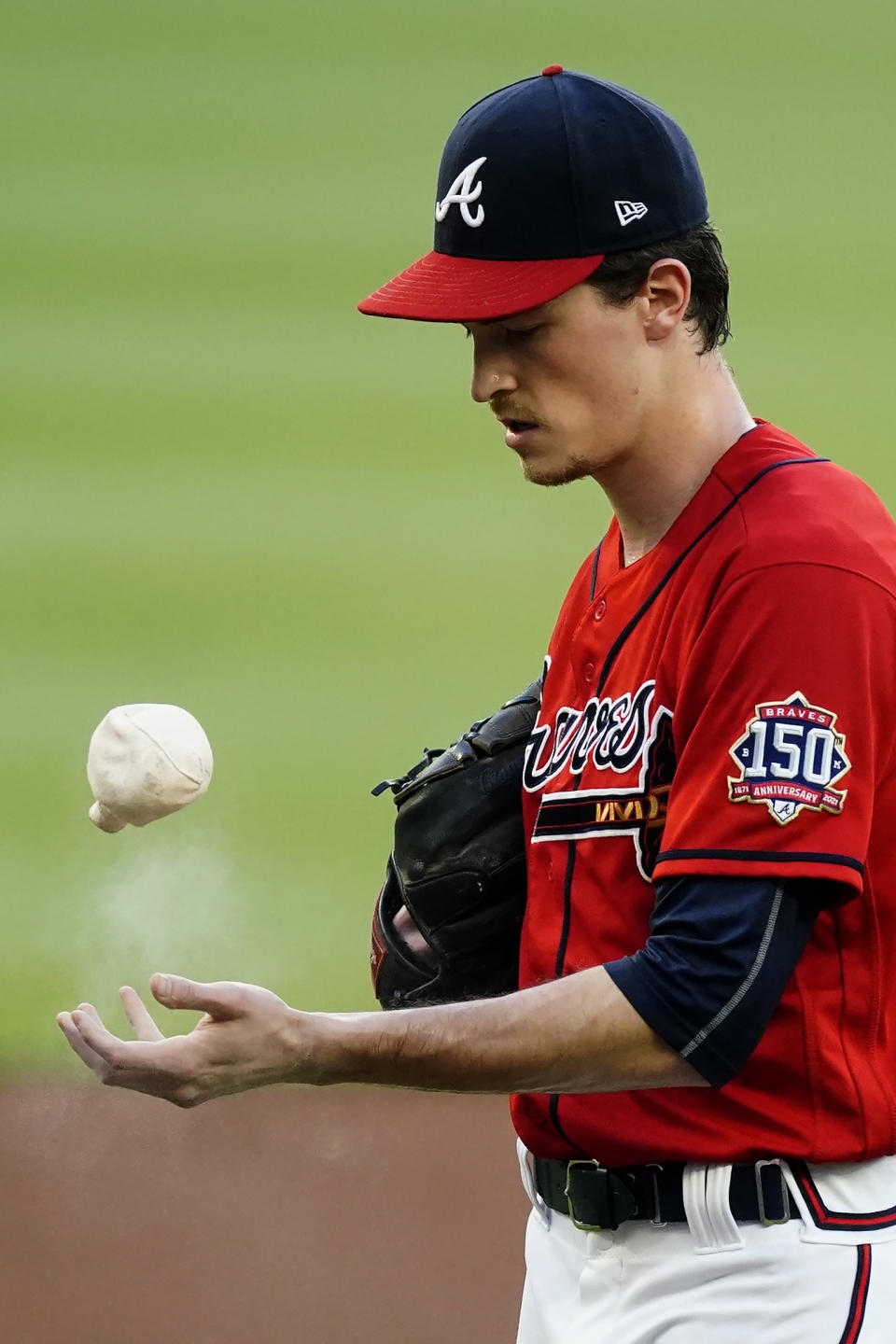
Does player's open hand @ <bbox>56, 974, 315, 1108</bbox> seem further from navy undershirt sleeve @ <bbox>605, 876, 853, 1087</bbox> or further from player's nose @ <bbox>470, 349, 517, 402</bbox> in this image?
player's nose @ <bbox>470, 349, 517, 402</bbox>

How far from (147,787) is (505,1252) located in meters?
1.62

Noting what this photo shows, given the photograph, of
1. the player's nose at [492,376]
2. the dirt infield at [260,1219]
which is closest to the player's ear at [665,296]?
the player's nose at [492,376]

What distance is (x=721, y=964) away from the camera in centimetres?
104

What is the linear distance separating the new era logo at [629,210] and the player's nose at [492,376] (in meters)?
0.15

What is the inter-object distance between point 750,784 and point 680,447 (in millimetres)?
363

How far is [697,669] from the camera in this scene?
1.13 m

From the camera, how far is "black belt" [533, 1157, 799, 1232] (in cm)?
119

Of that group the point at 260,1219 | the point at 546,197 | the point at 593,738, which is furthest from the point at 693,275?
the point at 260,1219

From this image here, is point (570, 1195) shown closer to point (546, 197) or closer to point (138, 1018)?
point (138, 1018)

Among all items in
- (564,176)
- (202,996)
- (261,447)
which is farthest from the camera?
(261,447)

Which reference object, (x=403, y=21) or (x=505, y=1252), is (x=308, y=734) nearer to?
(x=505, y=1252)

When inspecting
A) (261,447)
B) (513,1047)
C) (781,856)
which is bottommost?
(513,1047)

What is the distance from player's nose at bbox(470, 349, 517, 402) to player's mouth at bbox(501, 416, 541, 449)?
3 centimetres

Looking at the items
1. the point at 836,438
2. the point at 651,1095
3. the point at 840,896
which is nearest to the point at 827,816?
the point at 840,896
